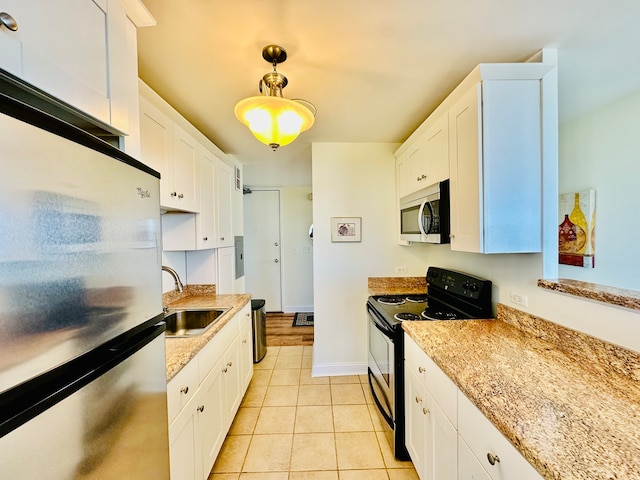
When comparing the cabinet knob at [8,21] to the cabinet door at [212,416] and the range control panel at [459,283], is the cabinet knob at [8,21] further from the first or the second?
the range control panel at [459,283]

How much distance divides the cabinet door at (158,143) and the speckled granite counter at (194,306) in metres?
0.86

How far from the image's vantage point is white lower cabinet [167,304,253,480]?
3.89 ft

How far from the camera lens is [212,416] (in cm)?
160

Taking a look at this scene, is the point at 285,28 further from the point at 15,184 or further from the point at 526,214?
the point at 526,214

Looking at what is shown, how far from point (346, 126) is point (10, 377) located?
240 cm

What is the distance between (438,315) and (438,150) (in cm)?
115

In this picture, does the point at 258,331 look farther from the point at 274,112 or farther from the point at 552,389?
the point at 552,389

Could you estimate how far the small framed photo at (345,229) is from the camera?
9.11 feet

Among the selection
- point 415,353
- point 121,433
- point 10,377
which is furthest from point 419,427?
point 10,377

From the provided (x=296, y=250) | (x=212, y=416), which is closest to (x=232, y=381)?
(x=212, y=416)

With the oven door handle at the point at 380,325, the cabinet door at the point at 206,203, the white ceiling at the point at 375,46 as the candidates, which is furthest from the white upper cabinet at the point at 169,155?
the oven door handle at the point at 380,325

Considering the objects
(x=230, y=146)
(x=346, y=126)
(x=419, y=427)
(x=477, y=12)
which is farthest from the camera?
(x=230, y=146)

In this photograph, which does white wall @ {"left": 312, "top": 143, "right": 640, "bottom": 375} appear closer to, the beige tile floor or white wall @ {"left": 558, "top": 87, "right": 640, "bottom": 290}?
the beige tile floor

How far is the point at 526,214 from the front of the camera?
1.41 metres
